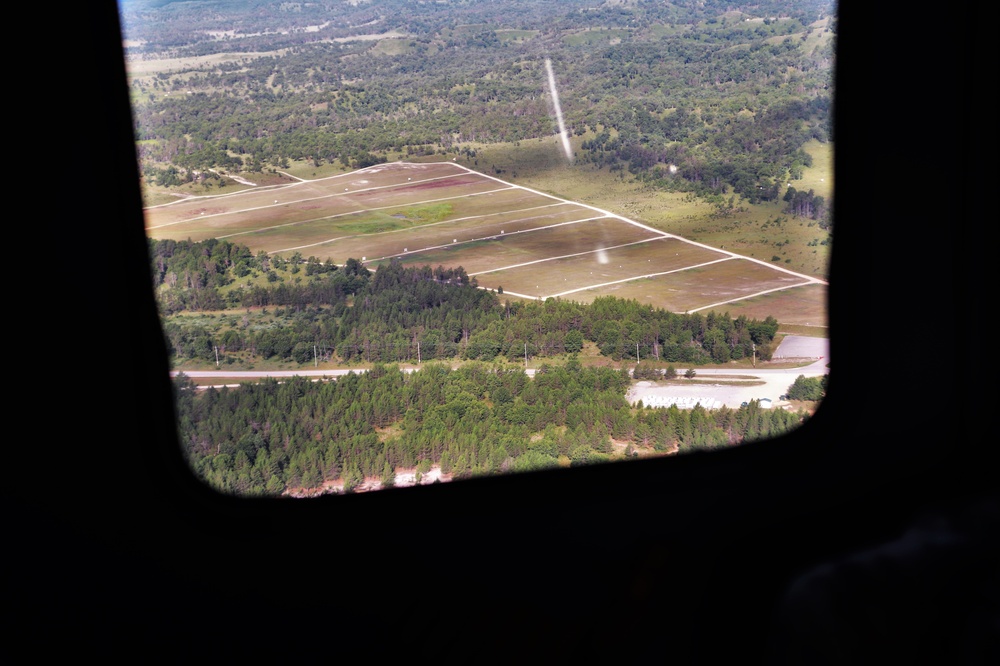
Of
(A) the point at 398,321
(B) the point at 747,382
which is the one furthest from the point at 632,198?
(A) the point at 398,321

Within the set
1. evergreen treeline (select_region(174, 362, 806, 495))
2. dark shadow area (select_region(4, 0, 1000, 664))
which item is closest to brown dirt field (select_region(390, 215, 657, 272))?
evergreen treeline (select_region(174, 362, 806, 495))

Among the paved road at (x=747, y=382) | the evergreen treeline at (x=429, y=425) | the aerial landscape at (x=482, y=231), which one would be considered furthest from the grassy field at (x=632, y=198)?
the evergreen treeline at (x=429, y=425)

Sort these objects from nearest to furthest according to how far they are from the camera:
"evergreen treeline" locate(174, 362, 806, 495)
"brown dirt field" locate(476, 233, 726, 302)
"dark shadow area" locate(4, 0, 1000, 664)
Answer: "dark shadow area" locate(4, 0, 1000, 664)
"evergreen treeline" locate(174, 362, 806, 495)
"brown dirt field" locate(476, 233, 726, 302)

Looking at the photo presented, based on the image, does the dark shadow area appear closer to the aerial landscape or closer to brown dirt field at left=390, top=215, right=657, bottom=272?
the aerial landscape

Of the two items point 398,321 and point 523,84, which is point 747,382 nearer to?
point 398,321

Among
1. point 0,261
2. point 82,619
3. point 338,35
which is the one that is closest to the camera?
point 0,261

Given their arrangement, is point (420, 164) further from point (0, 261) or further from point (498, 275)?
point (0, 261)

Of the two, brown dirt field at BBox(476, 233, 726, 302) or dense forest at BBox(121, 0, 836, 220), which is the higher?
dense forest at BBox(121, 0, 836, 220)

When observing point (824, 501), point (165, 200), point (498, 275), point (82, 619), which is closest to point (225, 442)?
point (82, 619)
